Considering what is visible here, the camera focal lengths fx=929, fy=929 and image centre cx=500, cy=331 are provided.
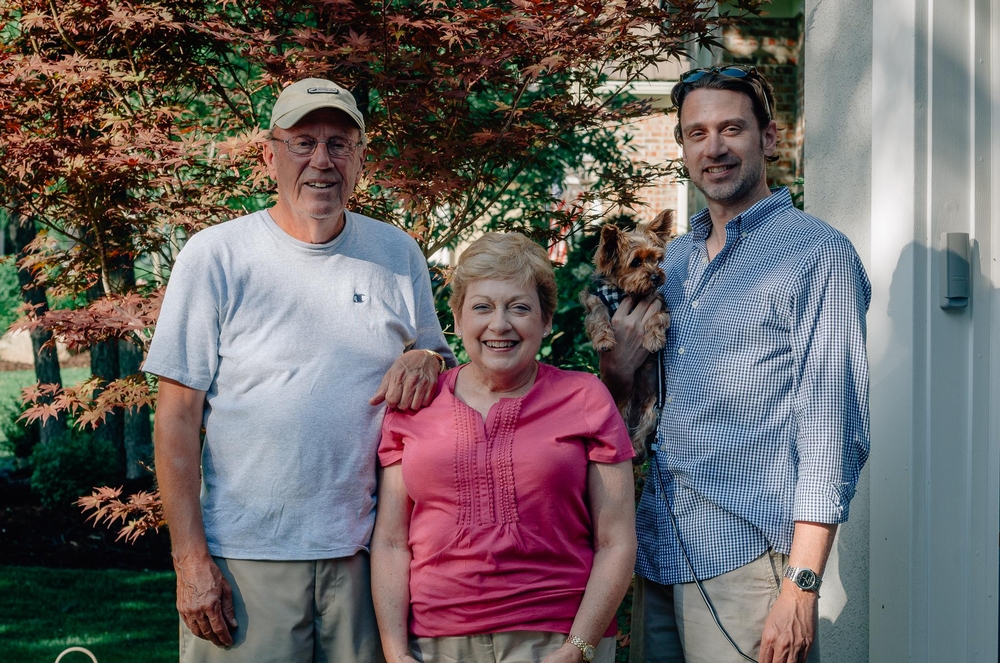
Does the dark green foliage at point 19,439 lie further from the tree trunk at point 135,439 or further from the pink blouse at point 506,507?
the pink blouse at point 506,507

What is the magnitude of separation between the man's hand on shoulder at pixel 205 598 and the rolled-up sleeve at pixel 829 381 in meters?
1.49

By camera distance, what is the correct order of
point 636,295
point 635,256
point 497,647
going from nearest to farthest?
point 497,647 → point 636,295 → point 635,256

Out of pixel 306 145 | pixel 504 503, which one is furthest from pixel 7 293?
pixel 504 503

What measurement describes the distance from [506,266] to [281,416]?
72 cm

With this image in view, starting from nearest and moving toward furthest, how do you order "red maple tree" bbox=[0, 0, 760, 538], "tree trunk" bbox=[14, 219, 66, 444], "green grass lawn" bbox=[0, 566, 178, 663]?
1. "red maple tree" bbox=[0, 0, 760, 538]
2. "green grass lawn" bbox=[0, 566, 178, 663]
3. "tree trunk" bbox=[14, 219, 66, 444]

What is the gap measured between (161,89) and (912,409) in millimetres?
3406

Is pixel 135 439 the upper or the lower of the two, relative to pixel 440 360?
lower

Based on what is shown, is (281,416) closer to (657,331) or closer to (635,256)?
(657,331)

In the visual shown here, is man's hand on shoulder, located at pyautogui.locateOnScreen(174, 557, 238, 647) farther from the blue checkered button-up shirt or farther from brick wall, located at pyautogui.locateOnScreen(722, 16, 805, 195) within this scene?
brick wall, located at pyautogui.locateOnScreen(722, 16, 805, 195)

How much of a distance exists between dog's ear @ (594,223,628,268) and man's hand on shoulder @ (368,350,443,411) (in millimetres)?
882

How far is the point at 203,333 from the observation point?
8.13 ft

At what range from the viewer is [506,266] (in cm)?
246

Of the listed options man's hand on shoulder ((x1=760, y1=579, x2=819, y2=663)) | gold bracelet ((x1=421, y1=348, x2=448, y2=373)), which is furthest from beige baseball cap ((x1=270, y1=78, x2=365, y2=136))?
man's hand on shoulder ((x1=760, y1=579, x2=819, y2=663))

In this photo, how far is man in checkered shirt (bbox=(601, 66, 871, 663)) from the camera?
7.39 feet
